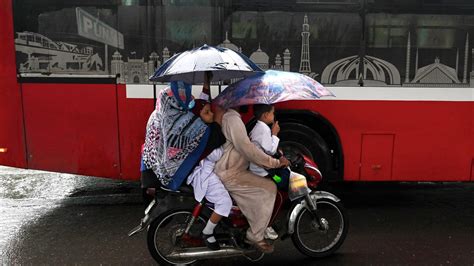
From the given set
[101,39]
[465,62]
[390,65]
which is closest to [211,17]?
[101,39]

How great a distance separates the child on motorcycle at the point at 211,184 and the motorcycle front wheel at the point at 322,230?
71 centimetres

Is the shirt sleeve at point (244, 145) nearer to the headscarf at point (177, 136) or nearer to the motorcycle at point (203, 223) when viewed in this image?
the headscarf at point (177, 136)

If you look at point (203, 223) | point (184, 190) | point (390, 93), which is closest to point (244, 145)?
point (184, 190)

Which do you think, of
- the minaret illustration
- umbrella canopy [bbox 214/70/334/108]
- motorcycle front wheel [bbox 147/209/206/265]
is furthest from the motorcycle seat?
the minaret illustration

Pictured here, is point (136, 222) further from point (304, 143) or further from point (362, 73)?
point (362, 73)

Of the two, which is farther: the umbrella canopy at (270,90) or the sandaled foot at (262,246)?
the sandaled foot at (262,246)

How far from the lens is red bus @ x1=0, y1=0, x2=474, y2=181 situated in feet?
16.7

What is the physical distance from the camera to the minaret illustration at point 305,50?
200 inches

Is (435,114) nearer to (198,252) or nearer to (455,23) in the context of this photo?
(455,23)

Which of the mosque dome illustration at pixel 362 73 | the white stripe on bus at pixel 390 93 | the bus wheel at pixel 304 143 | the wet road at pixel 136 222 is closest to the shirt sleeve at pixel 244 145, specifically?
the wet road at pixel 136 222

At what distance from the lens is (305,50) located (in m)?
5.11

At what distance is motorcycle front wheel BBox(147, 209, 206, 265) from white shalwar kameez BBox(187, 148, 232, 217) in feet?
0.70

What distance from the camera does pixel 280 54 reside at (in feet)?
16.8

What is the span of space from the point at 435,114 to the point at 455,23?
40.4 inches
